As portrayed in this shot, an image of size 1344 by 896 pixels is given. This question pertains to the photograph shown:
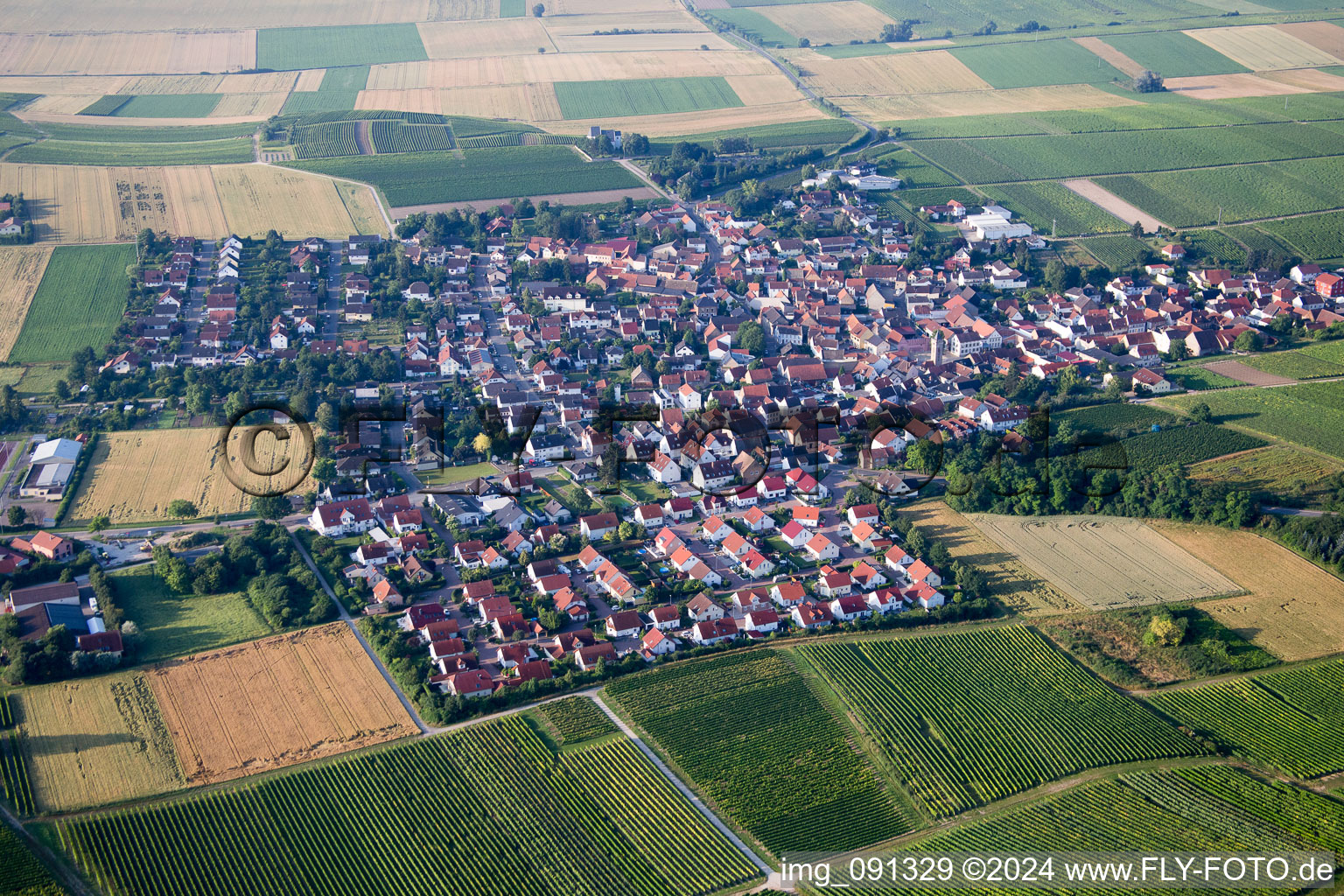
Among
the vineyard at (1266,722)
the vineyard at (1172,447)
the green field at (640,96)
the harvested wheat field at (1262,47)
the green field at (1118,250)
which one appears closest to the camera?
the vineyard at (1266,722)

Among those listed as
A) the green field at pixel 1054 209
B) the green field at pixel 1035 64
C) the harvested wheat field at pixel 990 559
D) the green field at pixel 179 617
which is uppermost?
the green field at pixel 1035 64

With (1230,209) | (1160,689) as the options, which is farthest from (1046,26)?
(1160,689)

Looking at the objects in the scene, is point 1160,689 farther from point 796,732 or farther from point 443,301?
point 443,301

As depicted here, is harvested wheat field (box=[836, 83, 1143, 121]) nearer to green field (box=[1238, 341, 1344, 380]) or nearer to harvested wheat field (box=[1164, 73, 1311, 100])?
harvested wheat field (box=[1164, 73, 1311, 100])

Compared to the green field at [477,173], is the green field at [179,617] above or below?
below

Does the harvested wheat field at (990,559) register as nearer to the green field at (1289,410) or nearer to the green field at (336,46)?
the green field at (1289,410)

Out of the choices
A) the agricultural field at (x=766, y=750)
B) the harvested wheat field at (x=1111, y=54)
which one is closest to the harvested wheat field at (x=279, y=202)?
the agricultural field at (x=766, y=750)

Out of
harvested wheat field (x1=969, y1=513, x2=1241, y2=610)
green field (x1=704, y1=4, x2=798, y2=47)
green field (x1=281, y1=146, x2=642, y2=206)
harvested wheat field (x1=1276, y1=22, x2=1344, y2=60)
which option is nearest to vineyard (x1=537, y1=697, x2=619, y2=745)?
harvested wheat field (x1=969, y1=513, x2=1241, y2=610)

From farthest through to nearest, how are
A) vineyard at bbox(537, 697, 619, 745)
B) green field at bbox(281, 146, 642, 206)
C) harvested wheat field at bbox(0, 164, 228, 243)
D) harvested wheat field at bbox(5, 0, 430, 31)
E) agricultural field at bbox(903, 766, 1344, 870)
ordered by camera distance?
harvested wheat field at bbox(5, 0, 430, 31) < green field at bbox(281, 146, 642, 206) < harvested wheat field at bbox(0, 164, 228, 243) < vineyard at bbox(537, 697, 619, 745) < agricultural field at bbox(903, 766, 1344, 870)
